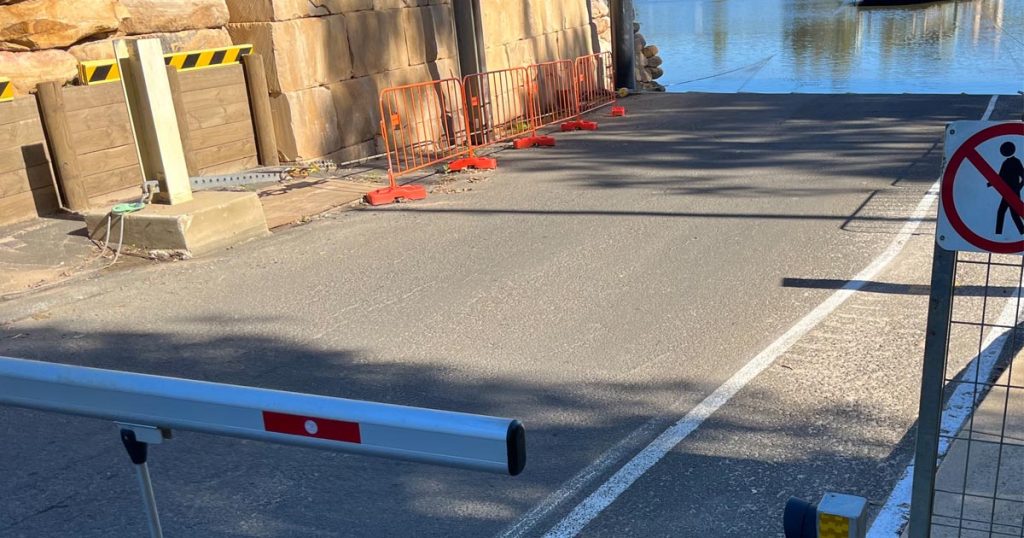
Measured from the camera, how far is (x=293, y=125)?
13.3m

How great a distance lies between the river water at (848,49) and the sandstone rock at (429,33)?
811 cm

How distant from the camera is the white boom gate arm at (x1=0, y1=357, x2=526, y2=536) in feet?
6.81

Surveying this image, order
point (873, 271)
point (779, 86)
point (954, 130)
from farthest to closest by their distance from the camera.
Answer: point (779, 86) < point (873, 271) < point (954, 130)

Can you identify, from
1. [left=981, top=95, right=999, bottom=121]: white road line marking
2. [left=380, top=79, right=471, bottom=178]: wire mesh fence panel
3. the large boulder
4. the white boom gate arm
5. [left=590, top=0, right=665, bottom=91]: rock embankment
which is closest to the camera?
the white boom gate arm

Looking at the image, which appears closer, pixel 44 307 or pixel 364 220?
pixel 44 307

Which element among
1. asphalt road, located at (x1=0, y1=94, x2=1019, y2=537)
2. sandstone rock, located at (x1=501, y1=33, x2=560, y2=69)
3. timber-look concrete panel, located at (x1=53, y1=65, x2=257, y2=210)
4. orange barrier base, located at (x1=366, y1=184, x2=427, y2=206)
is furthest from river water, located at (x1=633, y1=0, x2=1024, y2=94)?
timber-look concrete panel, located at (x1=53, y1=65, x2=257, y2=210)

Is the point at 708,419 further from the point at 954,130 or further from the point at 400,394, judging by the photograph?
the point at 954,130

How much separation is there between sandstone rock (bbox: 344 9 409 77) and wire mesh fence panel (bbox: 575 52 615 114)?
4.35m

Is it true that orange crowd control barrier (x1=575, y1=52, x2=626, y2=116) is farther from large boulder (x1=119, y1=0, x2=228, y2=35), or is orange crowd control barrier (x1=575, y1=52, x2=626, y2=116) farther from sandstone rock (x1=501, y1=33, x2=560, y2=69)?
large boulder (x1=119, y1=0, x2=228, y2=35)

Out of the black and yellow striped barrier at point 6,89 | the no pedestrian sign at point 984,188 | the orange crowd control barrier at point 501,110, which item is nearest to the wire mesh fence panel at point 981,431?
the no pedestrian sign at point 984,188

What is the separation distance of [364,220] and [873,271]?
18.4 feet

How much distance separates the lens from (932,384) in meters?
3.25

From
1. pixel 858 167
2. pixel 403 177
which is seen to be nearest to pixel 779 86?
pixel 858 167

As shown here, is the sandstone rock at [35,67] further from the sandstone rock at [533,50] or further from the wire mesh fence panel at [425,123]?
the sandstone rock at [533,50]
